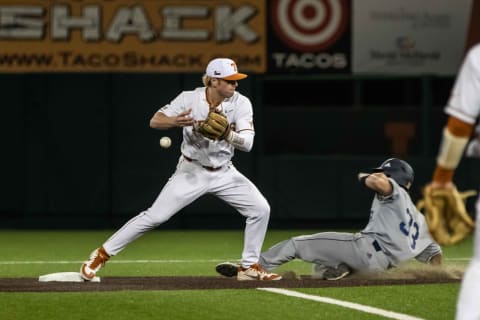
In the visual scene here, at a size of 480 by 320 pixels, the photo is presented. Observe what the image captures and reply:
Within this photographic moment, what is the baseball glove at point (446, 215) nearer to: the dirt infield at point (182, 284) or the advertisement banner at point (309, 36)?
the dirt infield at point (182, 284)

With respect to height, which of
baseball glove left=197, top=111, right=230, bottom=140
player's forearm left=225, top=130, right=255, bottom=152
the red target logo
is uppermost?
the red target logo

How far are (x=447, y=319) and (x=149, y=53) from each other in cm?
1039

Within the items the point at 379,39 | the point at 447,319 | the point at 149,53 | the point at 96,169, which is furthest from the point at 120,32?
the point at 447,319

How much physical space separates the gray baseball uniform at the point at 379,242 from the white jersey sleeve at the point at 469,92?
3931 mm

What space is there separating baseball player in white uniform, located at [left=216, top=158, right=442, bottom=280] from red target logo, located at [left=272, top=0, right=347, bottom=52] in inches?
317

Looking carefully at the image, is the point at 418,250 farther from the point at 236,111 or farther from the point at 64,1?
the point at 64,1

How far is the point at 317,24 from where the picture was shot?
57.2 feet

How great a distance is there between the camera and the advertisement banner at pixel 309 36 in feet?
56.7

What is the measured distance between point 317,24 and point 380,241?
8571 mm

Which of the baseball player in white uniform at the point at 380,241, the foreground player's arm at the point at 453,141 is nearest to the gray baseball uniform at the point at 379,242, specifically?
the baseball player in white uniform at the point at 380,241

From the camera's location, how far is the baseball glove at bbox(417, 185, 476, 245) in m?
5.43

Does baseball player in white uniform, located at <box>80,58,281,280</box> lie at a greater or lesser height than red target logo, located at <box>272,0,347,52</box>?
lesser

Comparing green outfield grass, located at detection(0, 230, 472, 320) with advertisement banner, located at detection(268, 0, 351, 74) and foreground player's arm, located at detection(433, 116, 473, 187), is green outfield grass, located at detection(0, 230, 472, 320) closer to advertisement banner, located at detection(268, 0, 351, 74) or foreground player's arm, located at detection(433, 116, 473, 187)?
foreground player's arm, located at detection(433, 116, 473, 187)

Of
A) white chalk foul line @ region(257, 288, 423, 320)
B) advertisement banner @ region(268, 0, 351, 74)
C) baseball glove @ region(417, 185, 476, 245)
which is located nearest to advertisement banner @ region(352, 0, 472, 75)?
advertisement banner @ region(268, 0, 351, 74)
